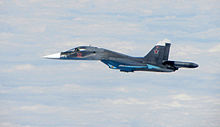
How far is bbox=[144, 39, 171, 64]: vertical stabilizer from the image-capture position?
89.4m

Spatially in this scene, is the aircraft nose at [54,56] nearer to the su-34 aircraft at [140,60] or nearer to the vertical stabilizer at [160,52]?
the su-34 aircraft at [140,60]

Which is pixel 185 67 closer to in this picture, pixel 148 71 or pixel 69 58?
pixel 148 71

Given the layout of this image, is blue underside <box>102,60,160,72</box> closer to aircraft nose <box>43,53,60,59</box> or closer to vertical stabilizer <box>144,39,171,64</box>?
vertical stabilizer <box>144,39,171,64</box>

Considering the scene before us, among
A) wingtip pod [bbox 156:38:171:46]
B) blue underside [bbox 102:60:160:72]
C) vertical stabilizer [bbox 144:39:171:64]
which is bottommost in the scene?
blue underside [bbox 102:60:160:72]

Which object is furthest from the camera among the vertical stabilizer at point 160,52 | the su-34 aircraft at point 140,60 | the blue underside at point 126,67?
the vertical stabilizer at point 160,52

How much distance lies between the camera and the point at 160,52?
293 feet

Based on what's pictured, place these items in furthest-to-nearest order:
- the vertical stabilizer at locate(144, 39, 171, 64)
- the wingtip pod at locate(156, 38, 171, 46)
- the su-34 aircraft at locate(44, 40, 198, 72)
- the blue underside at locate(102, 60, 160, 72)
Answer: the wingtip pod at locate(156, 38, 171, 46), the vertical stabilizer at locate(144, 39, 171, 64), the blue underside at locate(102, 60, 160, 72), the su-34 aircraft at locate(44, 40, 198, 72)

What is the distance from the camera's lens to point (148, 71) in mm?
90125

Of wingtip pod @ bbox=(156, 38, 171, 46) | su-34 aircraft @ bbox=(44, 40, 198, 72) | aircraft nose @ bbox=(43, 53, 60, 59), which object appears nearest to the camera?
su-34 aircraft @ bbox=(44, 40, 198, 72)

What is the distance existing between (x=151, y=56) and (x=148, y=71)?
2.98 m

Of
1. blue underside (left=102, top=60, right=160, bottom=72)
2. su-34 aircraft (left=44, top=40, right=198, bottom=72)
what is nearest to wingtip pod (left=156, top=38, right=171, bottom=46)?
su-34 aircraft (left=44, top=40, right=198, bottom=72)

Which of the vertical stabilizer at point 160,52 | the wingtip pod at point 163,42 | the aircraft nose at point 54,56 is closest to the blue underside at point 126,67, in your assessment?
the vertical stabilizer at point 160,52

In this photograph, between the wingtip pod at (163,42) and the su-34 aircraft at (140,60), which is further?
the wingtip pod at (163,42)

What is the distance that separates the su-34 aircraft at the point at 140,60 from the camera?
3506 inches
